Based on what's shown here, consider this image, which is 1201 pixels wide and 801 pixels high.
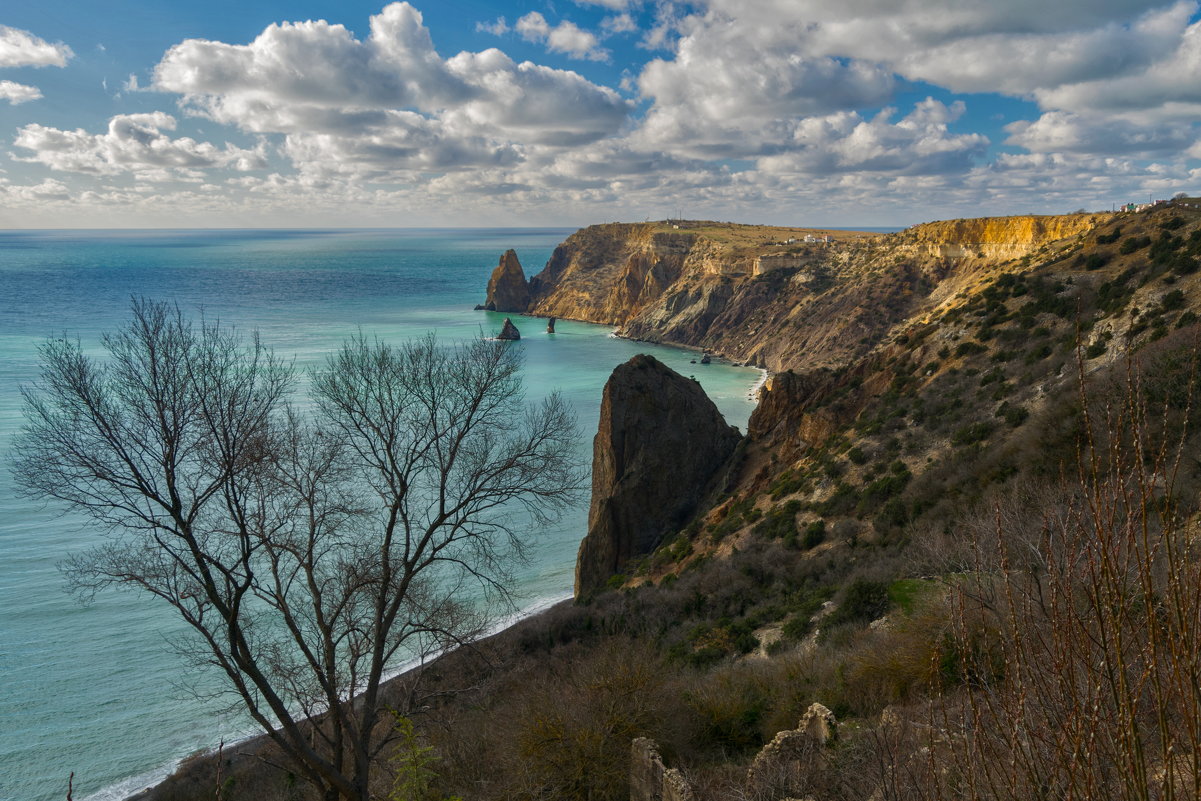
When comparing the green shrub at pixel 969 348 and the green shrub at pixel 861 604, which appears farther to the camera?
the green shrub at pixel 969 348

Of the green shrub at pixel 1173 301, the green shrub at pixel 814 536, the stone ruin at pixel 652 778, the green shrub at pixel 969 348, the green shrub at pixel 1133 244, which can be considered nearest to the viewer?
the stone ruin at pixel 652 778

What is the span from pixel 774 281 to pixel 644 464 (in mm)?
78288

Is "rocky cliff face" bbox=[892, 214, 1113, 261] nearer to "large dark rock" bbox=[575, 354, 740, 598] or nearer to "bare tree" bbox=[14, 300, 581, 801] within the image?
"large dark rock" bbox=[575, 354, 740, 598]

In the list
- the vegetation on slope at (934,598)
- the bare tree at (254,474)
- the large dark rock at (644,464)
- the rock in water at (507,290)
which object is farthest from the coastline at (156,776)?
the rock in water at (507,290)

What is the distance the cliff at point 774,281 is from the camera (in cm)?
6825

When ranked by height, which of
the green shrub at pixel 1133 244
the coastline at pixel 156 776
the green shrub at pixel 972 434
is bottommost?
the coastline at pixel 156 776

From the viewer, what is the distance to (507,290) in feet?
467

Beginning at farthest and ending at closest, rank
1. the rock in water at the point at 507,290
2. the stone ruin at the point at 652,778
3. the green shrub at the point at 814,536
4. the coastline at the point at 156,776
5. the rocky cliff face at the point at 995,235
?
the rock in water at the point at 507,290 < the rocky cliff face at the point at 995,235 < the green shrub at the point at 814,536 < the coastline at the point at 156,776 < the stone ruin at the point at 652,778

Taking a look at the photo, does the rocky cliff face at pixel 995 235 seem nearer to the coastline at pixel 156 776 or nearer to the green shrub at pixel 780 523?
the green shrub at pixel 780 523

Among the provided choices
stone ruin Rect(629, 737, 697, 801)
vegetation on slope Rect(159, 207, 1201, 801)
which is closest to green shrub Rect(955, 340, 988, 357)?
vegetation on slope Rect(159, 207, 1201, 801)

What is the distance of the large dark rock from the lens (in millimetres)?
28516

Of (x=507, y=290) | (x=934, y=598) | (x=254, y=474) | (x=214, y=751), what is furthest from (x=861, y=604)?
(x=507, y=290)

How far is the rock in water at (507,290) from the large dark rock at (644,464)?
11162 centimetres

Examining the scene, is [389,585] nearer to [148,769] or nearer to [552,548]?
[148,769]
